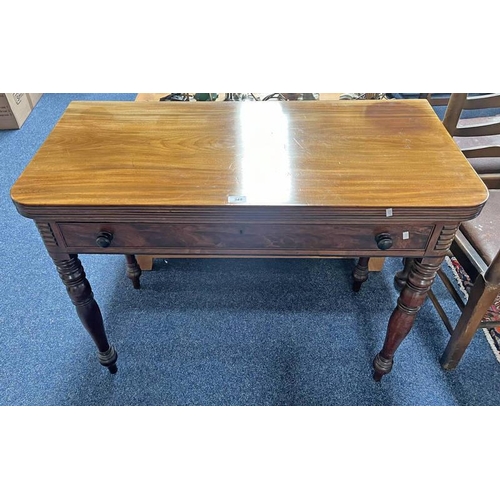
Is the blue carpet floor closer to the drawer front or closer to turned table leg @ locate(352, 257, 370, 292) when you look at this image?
turned table leg @ locate(352, 257, 370, 292)

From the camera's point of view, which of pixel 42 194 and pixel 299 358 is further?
pixel 299 358

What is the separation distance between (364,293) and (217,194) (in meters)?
0.93

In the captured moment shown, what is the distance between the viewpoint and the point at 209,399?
1278 mm

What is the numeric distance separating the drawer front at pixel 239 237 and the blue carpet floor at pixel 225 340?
557 millimetres

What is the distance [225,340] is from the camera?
1.44 meters

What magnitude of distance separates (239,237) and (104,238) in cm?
30

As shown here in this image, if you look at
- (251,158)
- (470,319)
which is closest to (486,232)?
(470,319)

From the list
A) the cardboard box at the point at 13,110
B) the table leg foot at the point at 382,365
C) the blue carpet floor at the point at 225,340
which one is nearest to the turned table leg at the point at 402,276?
the blue carpet floor at the point at 225,340

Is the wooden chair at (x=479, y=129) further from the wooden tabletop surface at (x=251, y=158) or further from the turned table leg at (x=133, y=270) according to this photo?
the turned table leg at (x=133, y=270)

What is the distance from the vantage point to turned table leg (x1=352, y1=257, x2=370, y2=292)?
4.98 ft

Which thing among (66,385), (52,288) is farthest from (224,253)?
(52,288)

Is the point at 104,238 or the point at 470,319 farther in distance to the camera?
the point at 470,319

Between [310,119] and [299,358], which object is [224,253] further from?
[299,358]

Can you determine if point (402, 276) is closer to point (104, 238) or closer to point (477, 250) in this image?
point (477, 250)
